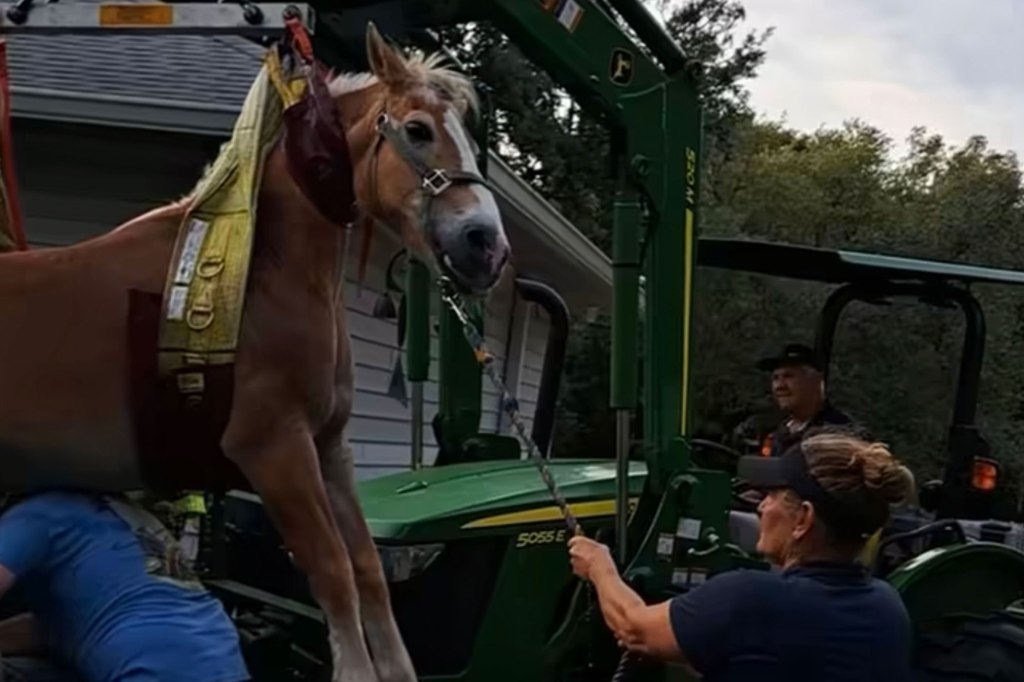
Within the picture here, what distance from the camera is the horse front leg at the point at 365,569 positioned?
3115 mm

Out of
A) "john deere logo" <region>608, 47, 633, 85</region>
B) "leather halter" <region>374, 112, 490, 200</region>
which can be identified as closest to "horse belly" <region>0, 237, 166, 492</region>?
"leather halter" <region>374, 112, 490, 200</region>

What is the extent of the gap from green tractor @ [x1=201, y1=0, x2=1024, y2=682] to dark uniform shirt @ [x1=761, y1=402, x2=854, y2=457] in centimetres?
51

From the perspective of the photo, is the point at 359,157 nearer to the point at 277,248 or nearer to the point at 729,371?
the point at 277,248

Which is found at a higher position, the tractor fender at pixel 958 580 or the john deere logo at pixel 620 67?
the john deere logo at pixel 620 67

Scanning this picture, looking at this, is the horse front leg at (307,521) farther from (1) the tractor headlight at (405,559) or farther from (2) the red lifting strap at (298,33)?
(1) the tractor headlight at (405,559)

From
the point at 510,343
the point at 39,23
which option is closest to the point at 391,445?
the point at 510,343

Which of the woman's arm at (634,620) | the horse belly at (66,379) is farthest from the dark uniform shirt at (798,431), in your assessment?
the horse belly at (66,379)

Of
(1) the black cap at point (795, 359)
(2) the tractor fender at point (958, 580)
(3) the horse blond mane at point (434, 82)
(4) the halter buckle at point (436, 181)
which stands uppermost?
(3) the horse blond mane at point (434, 82)

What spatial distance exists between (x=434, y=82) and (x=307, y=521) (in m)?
1.00

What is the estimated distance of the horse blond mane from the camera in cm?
317

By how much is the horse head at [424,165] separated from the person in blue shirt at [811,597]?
0.76 m

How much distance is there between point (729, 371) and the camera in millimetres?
18203

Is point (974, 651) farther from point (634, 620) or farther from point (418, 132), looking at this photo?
point (418, 132)

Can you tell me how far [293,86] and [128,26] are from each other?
1.40ft
